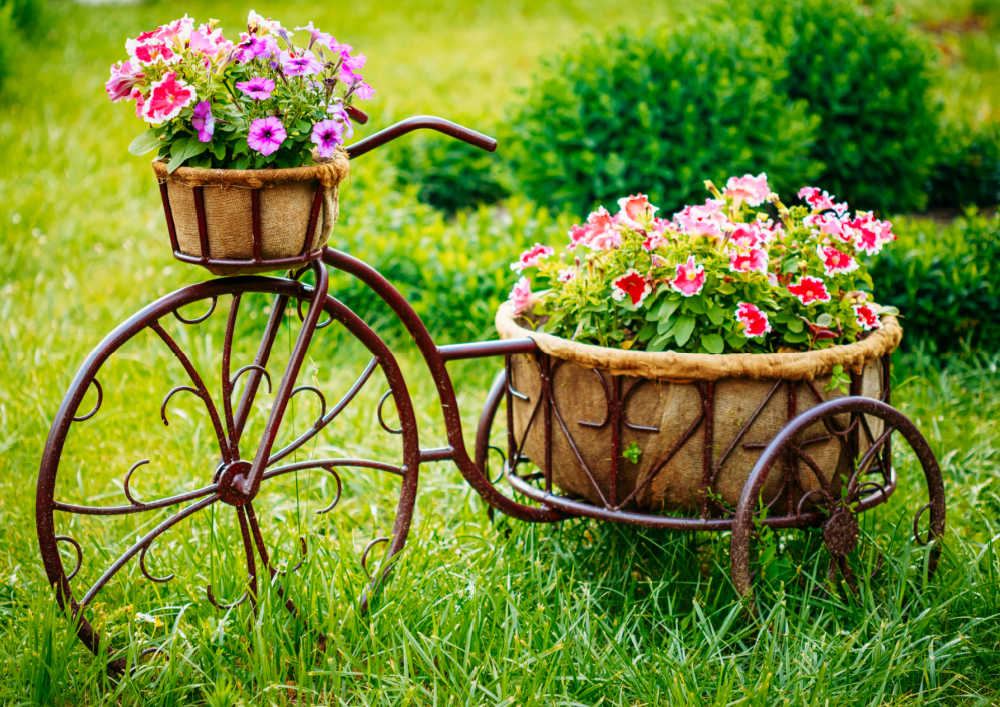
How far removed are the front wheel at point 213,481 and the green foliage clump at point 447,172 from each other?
173 centimetres

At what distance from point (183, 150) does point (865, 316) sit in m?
1.58

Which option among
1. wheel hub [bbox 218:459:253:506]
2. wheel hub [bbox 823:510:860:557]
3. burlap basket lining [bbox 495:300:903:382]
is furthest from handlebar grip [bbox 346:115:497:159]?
wheel hub [bbox 823:510:860:557]

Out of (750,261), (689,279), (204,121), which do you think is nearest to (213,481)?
(204,121)

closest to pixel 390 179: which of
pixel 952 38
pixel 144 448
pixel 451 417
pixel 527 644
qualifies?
pixel 144 448

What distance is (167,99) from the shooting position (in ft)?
5.76

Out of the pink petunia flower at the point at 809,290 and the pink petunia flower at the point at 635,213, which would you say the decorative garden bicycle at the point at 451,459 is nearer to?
the pink petunia flower at the point at 809,290

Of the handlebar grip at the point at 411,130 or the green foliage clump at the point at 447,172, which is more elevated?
the handlebar grip at the point at 411,130

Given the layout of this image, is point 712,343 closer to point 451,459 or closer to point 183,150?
point 451,459

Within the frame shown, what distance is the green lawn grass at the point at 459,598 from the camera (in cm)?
202

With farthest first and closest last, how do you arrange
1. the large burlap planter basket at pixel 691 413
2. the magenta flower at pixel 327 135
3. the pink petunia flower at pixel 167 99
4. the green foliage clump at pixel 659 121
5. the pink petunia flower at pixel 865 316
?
1. the green foliage clump at pixel 659 121
2. the pink petunia flower at pixel 865 316
3. the large burlap planter basket at pixel 691 413
4. the magenta flower at pixel 327 135
5. the pink petunia flower at pixel 167 99

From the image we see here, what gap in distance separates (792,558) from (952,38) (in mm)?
10590

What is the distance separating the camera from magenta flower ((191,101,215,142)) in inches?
69.8

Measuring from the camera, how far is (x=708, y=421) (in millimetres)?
2127

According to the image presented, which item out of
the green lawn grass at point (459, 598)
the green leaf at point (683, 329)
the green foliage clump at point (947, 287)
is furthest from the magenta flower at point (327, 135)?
the green foliage clump at point (947, 287)
